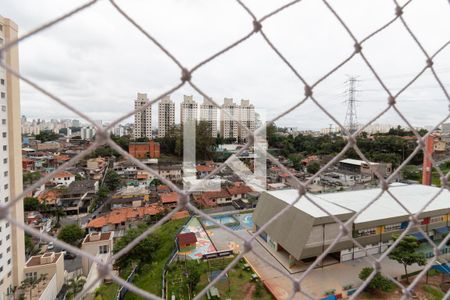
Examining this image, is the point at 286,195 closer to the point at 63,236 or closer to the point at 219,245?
the point at 219,245

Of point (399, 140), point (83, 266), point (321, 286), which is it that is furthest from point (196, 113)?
point (399, 140)

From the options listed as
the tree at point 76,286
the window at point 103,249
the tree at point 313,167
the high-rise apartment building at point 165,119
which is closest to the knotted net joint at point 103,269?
the tree at point 76,286

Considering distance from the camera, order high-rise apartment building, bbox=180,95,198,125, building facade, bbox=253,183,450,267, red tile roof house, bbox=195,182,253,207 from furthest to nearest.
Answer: high-rise apartment building, bbox=180,95,198,125 → red tile roof house, bbox=195,182,253,207 → building facade, bbox=253,183,450,267

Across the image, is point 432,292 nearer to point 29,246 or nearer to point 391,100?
point 391,100

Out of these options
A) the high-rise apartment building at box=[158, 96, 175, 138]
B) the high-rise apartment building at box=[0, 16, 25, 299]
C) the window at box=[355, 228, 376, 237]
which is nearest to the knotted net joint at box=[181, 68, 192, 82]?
the high-rise apartment building at box=[0, 16, 25, 299]

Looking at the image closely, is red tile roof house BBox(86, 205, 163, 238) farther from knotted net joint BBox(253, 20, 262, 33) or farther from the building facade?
knotted net joint BBox(253, 20, 262, 33)

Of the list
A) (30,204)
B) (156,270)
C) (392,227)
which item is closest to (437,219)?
(392,227)
